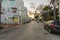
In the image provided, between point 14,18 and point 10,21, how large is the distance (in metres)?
4.93

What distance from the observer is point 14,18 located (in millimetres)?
76625

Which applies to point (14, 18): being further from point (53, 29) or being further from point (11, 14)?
point (53, 29)

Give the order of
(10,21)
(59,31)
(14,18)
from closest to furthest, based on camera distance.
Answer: (59,31), (10,21), (14,18)

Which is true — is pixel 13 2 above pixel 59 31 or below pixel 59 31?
above

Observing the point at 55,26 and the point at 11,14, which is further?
the point at 11,14

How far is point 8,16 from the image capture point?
76688 millimetres

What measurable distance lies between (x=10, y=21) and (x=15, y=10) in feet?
24.9

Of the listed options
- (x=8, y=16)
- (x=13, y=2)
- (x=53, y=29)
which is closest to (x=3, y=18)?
(x=8, y=16)

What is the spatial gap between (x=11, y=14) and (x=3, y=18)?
12.6 ft

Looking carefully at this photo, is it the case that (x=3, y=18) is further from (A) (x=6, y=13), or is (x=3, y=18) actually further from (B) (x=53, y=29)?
(B) (x=53, y=29)

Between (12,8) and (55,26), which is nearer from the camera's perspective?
(55,26)

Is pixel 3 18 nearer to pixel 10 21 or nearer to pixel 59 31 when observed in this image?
pixel 10 21

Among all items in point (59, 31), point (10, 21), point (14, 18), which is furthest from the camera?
point (14, 18)

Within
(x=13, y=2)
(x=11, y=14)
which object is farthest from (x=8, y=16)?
(x=13, y=2)
